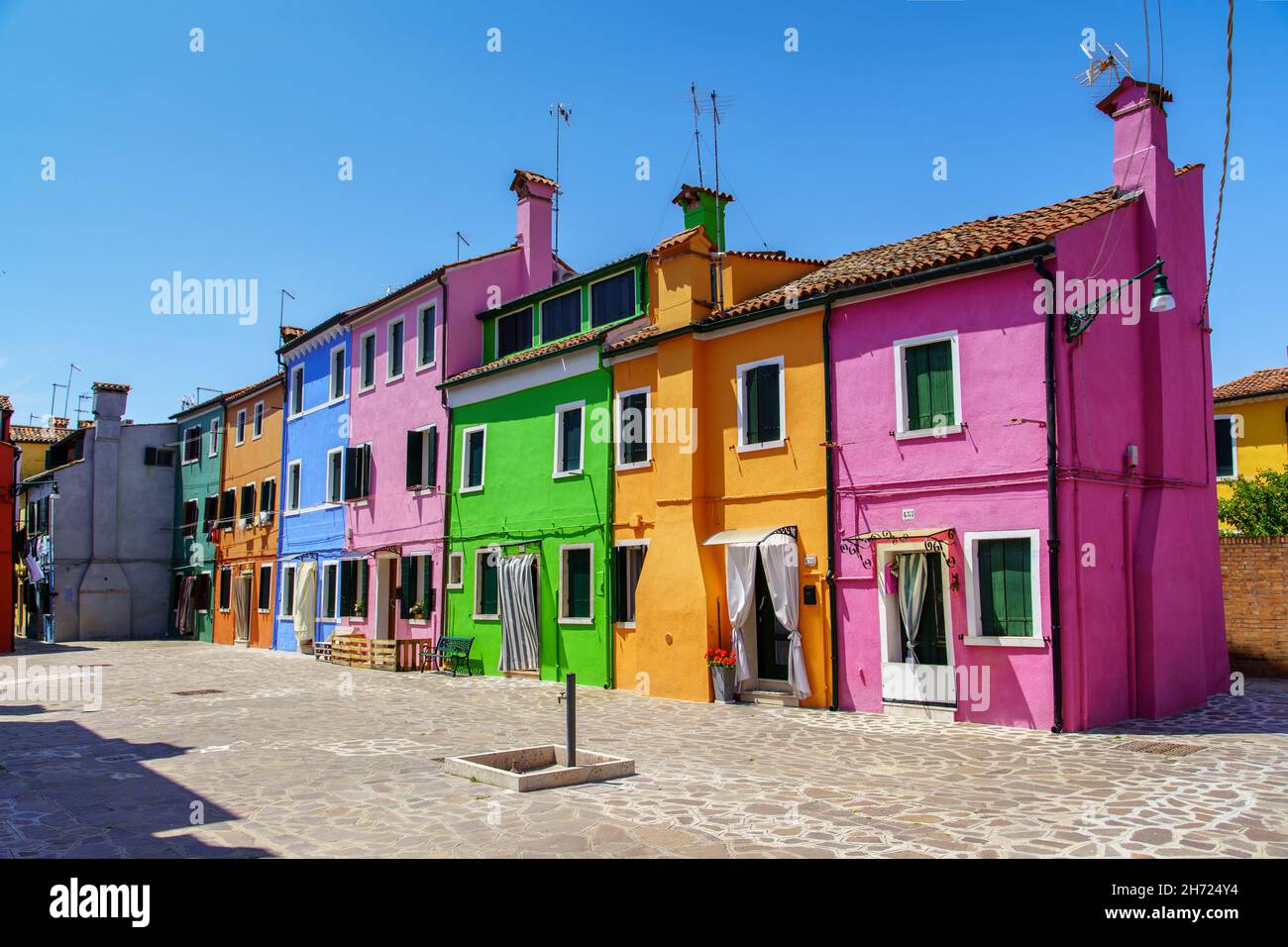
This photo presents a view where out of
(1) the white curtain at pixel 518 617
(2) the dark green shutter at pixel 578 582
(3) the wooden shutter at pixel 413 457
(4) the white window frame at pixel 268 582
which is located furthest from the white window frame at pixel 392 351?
(4) the white window frame at pixel 268 582

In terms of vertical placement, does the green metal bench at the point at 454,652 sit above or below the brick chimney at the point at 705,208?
below

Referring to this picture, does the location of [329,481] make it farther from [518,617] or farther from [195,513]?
[195,513]

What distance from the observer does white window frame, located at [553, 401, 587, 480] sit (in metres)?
20.3

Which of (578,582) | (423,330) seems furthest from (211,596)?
(578,582)

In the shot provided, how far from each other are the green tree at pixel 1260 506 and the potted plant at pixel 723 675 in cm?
1501

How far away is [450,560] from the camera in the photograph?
78.8 ft

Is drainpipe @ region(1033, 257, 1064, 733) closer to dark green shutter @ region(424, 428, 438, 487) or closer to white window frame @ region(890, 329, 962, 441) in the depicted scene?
white window frame @ region(890, 329, 962, 441)

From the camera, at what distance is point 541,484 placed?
21.3m

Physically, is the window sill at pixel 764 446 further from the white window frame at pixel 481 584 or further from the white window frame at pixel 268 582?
the white window frame at pixel 268 582

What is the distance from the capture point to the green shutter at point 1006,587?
1316 centimetres

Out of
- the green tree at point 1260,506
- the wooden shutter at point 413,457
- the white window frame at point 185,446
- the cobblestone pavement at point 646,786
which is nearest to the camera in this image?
the cobblestone pavement at point 646,786

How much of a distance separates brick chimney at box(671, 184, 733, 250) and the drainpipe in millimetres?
8023
